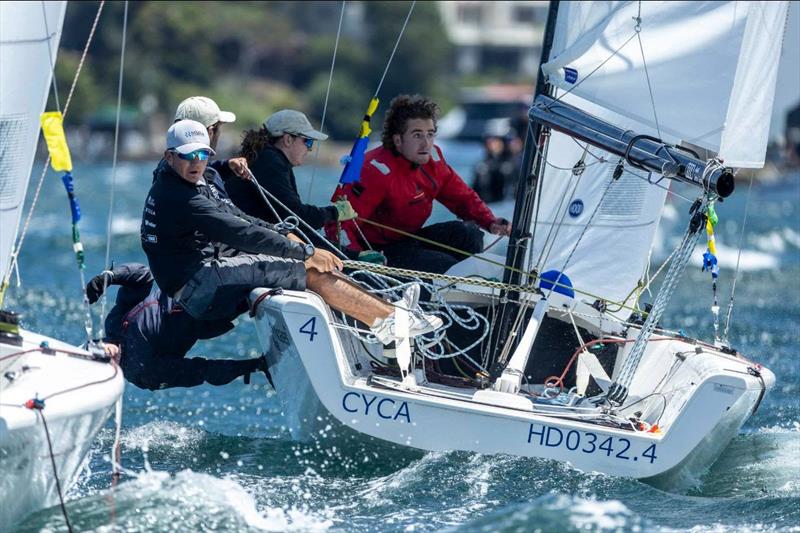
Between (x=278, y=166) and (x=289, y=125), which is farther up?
(x=289, y=125)

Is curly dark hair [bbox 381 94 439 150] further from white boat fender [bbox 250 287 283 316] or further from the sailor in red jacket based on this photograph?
white boat fender [bbox 250 287 283 316]

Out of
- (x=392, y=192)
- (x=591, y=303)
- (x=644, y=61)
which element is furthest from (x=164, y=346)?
(x=644, y=61)

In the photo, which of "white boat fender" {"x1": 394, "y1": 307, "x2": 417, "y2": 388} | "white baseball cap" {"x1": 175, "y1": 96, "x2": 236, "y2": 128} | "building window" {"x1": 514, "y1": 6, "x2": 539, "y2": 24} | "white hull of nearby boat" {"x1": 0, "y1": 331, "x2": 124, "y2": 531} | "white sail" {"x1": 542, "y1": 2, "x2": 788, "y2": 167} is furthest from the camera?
"building window" {"x1": 514, "y1": 6, "x2": 539, "y2": 24}

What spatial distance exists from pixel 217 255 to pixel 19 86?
1167 millimetres

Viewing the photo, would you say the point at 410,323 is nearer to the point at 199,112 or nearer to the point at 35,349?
the point at 199,112

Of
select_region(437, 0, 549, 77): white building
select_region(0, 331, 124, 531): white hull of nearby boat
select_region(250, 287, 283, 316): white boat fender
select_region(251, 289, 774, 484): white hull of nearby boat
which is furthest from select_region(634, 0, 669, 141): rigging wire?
select_region(437, 0, 549, 77): white building

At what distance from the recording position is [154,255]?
208 inches

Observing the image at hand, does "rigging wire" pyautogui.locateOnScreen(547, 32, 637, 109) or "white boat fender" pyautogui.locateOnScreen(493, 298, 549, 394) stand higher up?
"rigging wire" pyautogui.locateOnScreen(547, 32, 637, 109)

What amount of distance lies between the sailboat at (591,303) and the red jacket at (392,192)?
0.34m

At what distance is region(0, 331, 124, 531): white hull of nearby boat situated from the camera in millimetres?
4156

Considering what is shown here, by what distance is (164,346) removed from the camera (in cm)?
571

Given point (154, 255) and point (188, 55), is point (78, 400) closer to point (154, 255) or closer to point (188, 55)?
point (154, 255)

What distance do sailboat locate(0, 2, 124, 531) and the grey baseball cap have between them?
1.33 meters

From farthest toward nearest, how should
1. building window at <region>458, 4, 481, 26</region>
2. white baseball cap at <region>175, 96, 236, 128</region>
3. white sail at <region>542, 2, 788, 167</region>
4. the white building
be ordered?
building window at <region>458, 4, 481, 26</region> → the white building → white sail at <region>542, 2, 788, 167</region> → white baseball cap at <region>175, 96, 236, 128</region>
